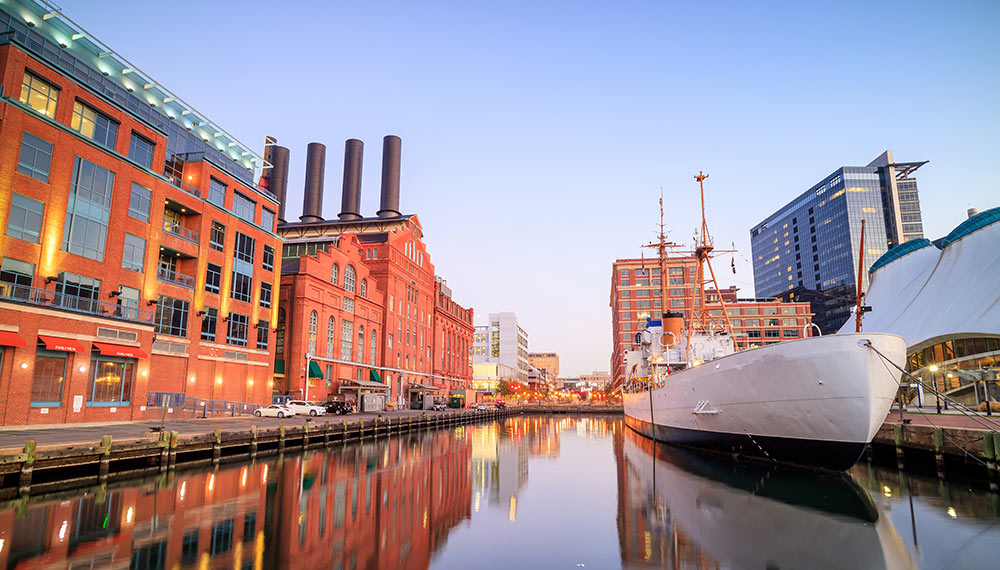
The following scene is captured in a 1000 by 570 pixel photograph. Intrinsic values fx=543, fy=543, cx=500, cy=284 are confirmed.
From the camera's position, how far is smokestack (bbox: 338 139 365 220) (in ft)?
309

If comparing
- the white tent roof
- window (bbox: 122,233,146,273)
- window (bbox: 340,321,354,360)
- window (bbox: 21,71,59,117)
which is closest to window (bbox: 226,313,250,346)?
window (bbox: 122,233,146,273)

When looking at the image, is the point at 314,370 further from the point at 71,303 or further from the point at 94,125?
the point at 94,125

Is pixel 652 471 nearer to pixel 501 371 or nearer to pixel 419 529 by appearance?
pixel 419 529

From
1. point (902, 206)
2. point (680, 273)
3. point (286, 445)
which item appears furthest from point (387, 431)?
point (902, 206)

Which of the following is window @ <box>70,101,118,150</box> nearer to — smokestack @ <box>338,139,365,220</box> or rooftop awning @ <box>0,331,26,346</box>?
rooftop awning @ <box>0,331,26,346</box>

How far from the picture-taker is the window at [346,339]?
60.4m

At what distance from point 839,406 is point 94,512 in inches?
976

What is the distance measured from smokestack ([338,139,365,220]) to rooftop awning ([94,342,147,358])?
6276 cm

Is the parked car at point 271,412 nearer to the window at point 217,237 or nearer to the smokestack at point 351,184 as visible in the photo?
the window at point 217,237

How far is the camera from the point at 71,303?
29406mm

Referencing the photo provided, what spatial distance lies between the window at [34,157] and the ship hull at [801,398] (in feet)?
119

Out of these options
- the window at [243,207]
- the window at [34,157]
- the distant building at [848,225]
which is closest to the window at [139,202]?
the window at [34,157]

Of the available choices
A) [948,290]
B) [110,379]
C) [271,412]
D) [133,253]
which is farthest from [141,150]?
[948,290]

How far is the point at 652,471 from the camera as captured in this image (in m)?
26.8
